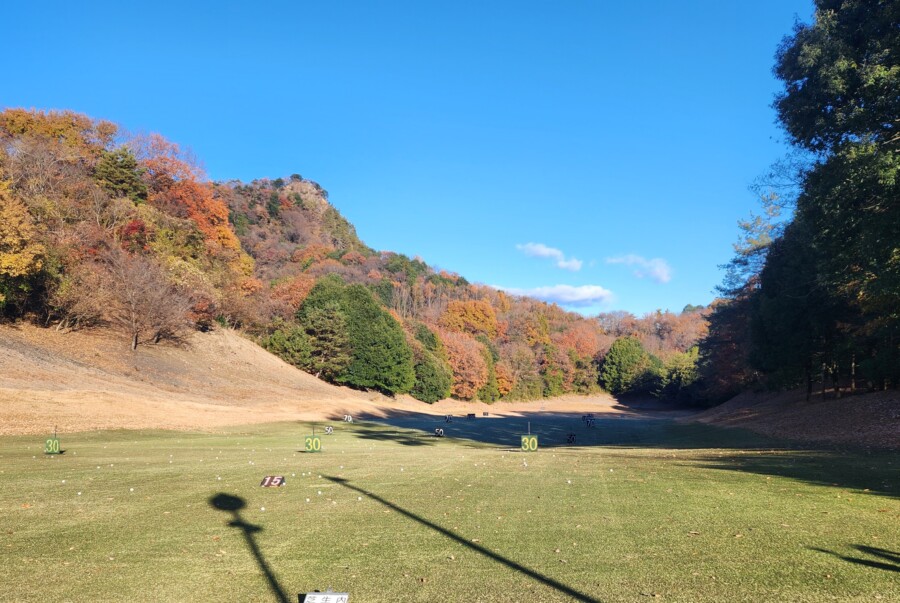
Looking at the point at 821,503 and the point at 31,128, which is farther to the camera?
the point at 31,128

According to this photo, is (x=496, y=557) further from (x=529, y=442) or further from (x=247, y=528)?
(x=529, y=442)

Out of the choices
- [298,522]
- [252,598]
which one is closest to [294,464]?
[298,522]

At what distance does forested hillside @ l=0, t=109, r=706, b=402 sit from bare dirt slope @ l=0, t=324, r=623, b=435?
2.72 metres

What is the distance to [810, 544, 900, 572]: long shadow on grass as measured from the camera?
226 inches

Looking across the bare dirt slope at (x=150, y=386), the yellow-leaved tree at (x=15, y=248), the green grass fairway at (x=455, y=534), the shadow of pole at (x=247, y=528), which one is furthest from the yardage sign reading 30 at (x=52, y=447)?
the yellow-leaved tree at (x=15, y=248)

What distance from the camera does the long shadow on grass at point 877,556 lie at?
5.74 meters

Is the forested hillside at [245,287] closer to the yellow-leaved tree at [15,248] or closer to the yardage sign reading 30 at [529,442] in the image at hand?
the yellow-leaved tree at [15,248]

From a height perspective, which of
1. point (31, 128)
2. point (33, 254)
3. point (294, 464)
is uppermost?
point (31, 128)

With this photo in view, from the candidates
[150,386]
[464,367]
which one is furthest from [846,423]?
[464,367]

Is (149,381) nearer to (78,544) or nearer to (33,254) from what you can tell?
(33,254)

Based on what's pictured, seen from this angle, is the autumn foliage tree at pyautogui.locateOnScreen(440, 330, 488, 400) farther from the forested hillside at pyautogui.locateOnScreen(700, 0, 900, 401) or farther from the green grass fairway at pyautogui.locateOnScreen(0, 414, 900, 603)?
the green grass fairway at pyautogui.locateOnScreen(0, 414, 900, 603)

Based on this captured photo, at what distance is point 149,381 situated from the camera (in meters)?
41.7

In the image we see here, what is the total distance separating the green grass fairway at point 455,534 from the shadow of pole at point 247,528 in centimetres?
4

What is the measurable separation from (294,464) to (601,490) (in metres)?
8.75
